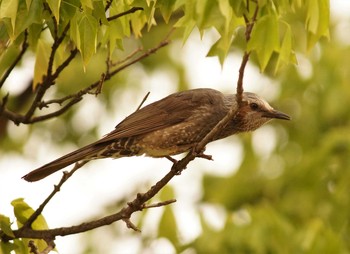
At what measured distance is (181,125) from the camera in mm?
6512

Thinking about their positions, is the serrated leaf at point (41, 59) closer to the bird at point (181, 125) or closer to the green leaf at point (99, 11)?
the bird at point (181, 125)

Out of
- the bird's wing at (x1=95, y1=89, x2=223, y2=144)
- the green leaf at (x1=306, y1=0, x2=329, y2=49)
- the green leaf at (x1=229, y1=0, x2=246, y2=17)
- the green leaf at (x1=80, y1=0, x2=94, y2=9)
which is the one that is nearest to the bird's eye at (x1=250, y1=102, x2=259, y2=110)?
the bird's wing at (x1=95, y1=89, x2=223, y2=144)

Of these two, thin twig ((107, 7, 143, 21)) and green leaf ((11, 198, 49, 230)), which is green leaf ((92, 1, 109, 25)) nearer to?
thin twig ((107, 7, 143, 21))

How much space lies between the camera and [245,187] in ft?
39.5

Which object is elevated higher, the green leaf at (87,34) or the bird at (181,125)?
the green leaf at (87,34)

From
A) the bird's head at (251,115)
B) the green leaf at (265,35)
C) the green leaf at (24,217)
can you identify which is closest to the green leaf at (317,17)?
the green leaf at (265,35)

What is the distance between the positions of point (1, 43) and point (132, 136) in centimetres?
137

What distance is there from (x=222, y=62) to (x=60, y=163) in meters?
1.36

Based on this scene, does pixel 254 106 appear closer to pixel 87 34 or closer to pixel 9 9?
pixel 87 34

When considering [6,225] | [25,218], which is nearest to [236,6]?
[6,225]

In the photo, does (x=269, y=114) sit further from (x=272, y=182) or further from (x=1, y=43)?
(x=272, y=182)

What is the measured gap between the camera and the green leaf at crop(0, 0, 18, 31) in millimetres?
4516

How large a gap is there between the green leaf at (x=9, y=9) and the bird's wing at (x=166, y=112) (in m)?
1.97

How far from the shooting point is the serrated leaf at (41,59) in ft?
19.8
